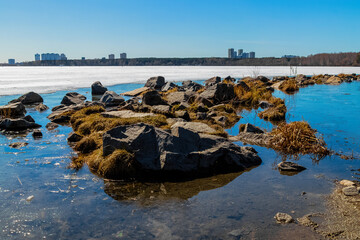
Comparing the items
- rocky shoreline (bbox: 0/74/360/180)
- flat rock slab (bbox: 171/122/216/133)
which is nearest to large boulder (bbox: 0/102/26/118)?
rocky shoreline (bbox: 0/74/360/180)

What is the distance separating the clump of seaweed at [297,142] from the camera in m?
7.44

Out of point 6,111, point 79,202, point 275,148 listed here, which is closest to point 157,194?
point 79,202

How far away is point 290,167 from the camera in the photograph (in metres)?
6.29

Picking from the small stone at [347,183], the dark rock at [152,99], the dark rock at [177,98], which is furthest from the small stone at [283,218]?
the dark rock at [177,98]

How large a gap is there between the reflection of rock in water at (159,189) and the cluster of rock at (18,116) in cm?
618

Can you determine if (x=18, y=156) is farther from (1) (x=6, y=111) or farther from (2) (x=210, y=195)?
(1) (x=6, y=111)

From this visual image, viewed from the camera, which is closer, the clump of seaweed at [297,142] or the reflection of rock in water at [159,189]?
the reflection of rock in water at [159,189]

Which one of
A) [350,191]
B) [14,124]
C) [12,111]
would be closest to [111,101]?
[12,111]

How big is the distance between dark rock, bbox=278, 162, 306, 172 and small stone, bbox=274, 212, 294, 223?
207cm

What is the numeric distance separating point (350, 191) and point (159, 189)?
3051mm

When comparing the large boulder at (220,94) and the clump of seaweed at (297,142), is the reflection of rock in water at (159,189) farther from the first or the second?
the large boulder at (220,94)

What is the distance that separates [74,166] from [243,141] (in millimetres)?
4327

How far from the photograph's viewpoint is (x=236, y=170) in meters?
6.43

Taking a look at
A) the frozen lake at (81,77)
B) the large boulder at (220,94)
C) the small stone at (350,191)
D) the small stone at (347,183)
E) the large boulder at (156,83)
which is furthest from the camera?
the frozen lake at (81,77)
